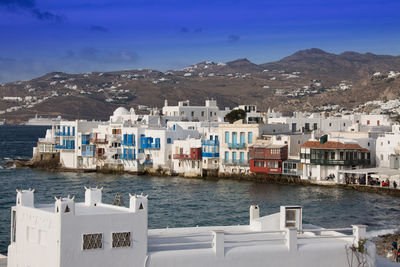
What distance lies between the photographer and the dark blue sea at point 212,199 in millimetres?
37594

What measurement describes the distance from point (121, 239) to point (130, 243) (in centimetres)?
21

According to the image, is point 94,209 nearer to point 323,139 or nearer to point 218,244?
point 218,244

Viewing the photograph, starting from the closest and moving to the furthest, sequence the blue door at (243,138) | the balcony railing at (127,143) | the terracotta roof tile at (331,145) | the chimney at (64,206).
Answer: the chimney at (64,206), the terracotta roof tile at (331,145), the blue door at (243,138), the balcony railing at (127,143)

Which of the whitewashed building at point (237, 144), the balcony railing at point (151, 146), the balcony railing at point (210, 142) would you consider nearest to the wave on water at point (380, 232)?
the whitewashed building at point (237, 144)

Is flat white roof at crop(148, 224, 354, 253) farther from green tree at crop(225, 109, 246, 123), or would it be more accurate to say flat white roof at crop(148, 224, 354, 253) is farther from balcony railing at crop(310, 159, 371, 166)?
green tree at crop(225, 109, 246, 123)

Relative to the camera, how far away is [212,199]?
46469mm

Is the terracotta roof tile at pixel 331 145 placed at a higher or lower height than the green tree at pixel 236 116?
lower

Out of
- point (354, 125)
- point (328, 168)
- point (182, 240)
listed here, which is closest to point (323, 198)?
point (328, 168)

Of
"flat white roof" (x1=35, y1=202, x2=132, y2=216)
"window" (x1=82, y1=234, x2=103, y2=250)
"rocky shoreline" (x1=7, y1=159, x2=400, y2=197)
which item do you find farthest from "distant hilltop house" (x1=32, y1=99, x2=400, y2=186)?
"window" (x1=82, y1=234, x2=103, y2=250)

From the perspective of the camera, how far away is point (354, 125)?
67188 mm

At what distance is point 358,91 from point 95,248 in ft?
504

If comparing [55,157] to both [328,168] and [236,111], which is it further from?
[328,168]

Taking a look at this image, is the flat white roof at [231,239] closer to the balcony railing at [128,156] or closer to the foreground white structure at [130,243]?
the foreground white structure at [130,243]

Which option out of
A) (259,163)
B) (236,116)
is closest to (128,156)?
(259,163)
